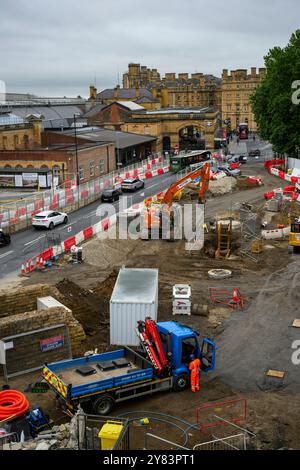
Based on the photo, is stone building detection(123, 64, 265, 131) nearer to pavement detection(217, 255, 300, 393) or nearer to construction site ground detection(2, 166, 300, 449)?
construction site ground detection(2, 166, 300, 449)

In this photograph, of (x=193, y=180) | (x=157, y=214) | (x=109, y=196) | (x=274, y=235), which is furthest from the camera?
(x=109, y=196)

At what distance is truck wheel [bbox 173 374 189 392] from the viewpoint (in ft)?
57.8

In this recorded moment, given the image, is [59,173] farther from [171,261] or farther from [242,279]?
[242,279]

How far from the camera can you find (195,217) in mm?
41500

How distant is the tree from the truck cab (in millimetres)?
44920

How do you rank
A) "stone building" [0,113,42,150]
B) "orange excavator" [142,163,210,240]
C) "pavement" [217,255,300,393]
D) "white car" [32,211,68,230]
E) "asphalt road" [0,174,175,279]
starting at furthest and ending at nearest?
1. "stone building" [0,113,42,150]
2. "white car" [32,211,68,230]
3. "orange excavator" [142,163,210,240]
4. "asphalt road" [0,174,175,279]
5. "pavement" [217,255,300,393]

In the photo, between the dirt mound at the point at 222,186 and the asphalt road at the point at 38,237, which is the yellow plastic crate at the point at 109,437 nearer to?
the asphalt road at the point at 38,237

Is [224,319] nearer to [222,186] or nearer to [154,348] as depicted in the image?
[154,348]

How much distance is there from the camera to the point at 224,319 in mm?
23938

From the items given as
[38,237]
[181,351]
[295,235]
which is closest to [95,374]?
[181,351]

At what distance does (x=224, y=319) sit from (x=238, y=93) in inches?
4483

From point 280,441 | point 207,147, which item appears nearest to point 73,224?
point 280,441

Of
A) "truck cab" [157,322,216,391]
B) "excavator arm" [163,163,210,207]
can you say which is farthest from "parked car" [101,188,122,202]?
"truck cab" [157,322,216,391]

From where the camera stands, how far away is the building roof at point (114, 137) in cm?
6988
